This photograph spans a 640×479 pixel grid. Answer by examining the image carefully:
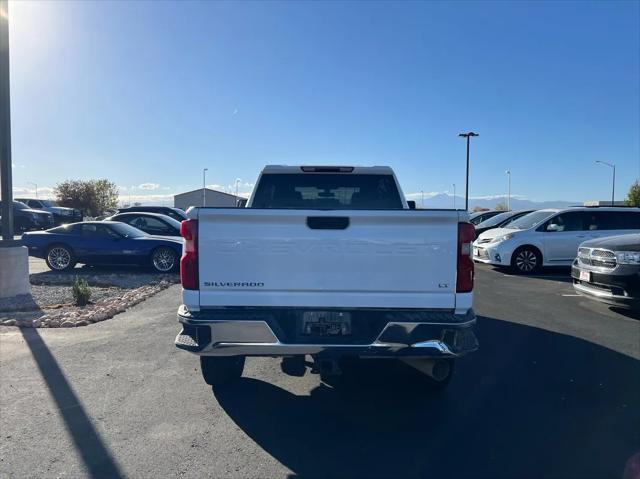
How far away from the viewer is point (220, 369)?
4.64m

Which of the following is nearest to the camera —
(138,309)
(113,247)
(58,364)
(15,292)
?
(58,364)

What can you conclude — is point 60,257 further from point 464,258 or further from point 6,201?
point 464,258

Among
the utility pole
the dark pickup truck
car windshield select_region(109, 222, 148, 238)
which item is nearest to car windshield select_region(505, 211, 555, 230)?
the dark pickup truck

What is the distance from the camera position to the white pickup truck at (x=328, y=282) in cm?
368

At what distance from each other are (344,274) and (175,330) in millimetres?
4204

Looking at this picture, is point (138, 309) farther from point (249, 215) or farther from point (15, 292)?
point (249, 215)

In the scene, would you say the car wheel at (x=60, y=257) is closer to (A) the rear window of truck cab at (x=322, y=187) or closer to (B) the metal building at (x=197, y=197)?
(A) the rear window of truck cab at (x=322, y=187)

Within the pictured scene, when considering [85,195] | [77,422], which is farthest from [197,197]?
[77,422]

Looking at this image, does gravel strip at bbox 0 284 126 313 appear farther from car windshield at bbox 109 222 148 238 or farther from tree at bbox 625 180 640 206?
tree at bbox 625 180 640 206

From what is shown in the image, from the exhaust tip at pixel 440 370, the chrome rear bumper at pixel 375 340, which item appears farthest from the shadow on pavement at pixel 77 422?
the exhaust tip at pixel 440 370

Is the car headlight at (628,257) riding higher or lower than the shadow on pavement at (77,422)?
higher

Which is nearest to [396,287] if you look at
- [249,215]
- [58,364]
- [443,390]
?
[249,215]

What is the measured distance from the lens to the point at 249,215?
3.66m

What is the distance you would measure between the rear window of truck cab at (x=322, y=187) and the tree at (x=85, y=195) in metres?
50.0
